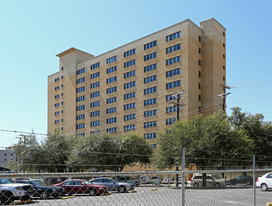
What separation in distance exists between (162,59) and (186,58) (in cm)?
618

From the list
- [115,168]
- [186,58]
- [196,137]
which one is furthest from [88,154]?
[186,58]

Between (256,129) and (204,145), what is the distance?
21.5 metres

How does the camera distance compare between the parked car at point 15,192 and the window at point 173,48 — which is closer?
the parked car at point 15,192

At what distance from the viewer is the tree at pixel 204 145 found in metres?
33.2

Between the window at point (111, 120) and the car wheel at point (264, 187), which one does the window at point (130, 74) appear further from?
the car wheel at point (264, 187)

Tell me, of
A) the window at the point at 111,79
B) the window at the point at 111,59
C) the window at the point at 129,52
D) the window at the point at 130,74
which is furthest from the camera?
the window at the point at 111,59

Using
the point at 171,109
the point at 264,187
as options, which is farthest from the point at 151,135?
the point at 264,187

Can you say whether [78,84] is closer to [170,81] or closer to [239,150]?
[170,81]

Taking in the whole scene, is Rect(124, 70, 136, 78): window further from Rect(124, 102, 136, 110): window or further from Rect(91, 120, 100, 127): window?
Rect(91, 120, 100, 127): window

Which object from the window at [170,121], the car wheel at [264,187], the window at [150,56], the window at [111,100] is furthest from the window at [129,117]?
the car wheel at [264,187]

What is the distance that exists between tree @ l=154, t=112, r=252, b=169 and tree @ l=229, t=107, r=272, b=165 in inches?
543

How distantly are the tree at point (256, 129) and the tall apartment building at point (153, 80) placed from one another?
9437 millimetres

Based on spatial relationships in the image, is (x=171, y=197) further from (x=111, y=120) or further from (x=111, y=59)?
(x=111, y=59)

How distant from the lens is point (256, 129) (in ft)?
165
